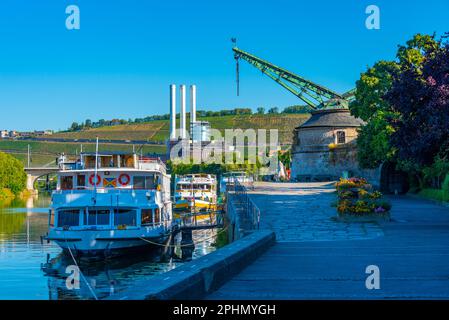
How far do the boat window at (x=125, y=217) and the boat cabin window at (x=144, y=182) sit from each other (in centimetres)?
278

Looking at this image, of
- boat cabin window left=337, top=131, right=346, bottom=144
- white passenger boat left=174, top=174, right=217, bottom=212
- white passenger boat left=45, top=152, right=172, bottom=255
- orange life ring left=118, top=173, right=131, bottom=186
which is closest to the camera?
white passenger boat left=45, top=152, right=172, bottom=255

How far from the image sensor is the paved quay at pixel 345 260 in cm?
1109

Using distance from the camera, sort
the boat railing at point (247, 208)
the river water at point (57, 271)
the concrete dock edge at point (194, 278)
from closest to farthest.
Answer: the concrete dock edge at point (194, 278) → the river water at point (57, 271) → the boat railing at point (247, 208)

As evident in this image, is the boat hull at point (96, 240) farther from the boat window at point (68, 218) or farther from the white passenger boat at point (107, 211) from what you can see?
the boat window at point (68, 218)

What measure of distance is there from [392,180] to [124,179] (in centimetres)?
3288

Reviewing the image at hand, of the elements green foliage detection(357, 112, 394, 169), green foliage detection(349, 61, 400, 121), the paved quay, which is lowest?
the paved quay

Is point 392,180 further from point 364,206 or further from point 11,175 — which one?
point 11,175

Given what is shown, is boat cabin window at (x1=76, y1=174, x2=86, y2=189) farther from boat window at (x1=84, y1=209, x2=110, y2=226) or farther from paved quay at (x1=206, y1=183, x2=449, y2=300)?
paved quay at (x1=206, y1=183, x2=449, y2=300)

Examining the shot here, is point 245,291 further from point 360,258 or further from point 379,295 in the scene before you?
point 360,258

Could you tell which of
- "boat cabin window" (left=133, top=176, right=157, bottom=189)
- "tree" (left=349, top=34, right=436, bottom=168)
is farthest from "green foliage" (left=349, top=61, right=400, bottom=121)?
"boat cabin window" (left=133, top=176, right=157, bottom=189)

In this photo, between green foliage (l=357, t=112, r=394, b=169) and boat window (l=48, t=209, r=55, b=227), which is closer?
boat window (l=48, t=209, r=55, b=227)

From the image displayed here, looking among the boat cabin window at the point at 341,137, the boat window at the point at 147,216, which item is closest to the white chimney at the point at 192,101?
the boat cabin window at the point at 341,137

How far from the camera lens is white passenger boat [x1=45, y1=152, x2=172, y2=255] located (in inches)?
1200
